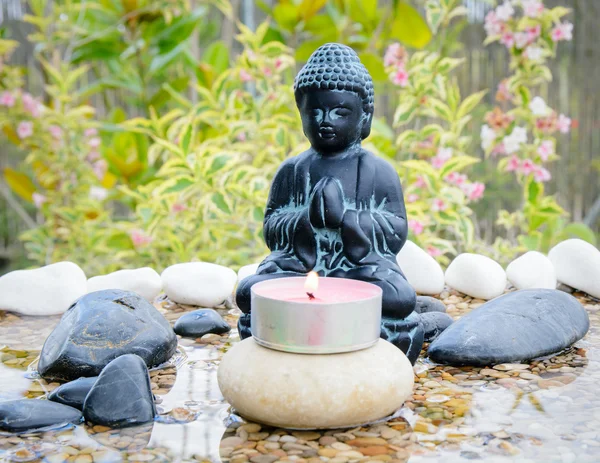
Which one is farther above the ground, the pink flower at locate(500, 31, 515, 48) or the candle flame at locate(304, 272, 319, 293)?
the pink flower at locate(500, 31, 515, 48)

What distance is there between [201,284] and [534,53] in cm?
237

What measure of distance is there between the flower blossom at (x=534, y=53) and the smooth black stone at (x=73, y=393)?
3161mm

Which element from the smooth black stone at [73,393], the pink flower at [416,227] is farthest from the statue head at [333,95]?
the pink flower at [416,227]

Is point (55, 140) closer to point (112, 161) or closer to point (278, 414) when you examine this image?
point (112, 161)

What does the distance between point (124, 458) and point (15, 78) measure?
3737mm

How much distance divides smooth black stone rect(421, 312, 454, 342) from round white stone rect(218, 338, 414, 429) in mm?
762

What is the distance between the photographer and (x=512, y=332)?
2320 millimetres

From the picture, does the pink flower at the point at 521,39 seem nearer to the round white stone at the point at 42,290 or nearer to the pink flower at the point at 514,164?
the pink flower at the point at 514,164

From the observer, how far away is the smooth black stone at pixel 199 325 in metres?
2.67

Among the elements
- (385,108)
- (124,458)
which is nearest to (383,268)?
(124,458)

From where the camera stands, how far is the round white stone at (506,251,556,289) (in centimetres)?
326

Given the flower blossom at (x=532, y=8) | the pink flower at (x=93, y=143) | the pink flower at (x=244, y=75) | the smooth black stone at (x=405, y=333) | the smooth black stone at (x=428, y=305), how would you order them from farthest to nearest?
1. the pink flower at (x=93, y=143)
2. the pink flower at (x=244, y=75)
3. the flower blossom at (x=532, y=8)
4. the smooth black stone at (x=428, y=305)
5. the smooth black stone at (x=405, y=333)

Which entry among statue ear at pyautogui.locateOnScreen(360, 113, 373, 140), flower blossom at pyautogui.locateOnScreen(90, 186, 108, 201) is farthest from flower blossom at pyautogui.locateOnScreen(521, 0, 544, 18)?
flower blossom at pyautogui.locateOnScreen(90, 186, 108, 201)

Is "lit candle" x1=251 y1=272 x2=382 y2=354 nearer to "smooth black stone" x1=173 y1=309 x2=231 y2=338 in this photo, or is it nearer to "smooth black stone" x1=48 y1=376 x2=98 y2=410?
"smooth black stone" x1=48 y1=376 x2=98 y2=410
